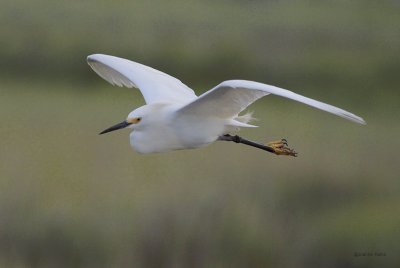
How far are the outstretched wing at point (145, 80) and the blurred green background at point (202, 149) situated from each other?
1042mm

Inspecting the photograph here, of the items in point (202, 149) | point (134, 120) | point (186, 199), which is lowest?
point (186, 199)

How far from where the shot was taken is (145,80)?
5.98m

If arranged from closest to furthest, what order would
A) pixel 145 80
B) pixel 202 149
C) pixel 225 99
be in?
pixel 225 99 < pixel 145 80 < pixel 202 149

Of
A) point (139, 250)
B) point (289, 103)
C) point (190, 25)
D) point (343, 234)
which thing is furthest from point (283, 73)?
point (139, 250)

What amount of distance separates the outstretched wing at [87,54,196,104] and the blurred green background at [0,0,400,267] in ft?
3.42

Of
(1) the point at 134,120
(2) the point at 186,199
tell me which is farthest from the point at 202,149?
(1) the point at 134,120

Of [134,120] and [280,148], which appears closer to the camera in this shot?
[134,120]

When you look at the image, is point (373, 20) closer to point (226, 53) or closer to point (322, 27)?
point (322, 27)

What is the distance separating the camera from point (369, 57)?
9672mm

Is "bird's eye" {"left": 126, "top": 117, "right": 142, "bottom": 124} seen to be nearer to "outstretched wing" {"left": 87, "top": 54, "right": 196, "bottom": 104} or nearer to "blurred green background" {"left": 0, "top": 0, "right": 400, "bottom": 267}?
"outstretched wing" {"left": 87, "top": 54, "right": 196, "bottom": 104}

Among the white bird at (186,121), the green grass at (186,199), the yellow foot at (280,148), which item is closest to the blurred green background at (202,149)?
the green grass at (186,199)

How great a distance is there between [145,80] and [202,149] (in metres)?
2.09

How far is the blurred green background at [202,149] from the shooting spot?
23.5ft

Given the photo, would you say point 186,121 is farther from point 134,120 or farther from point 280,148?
point 280,148
